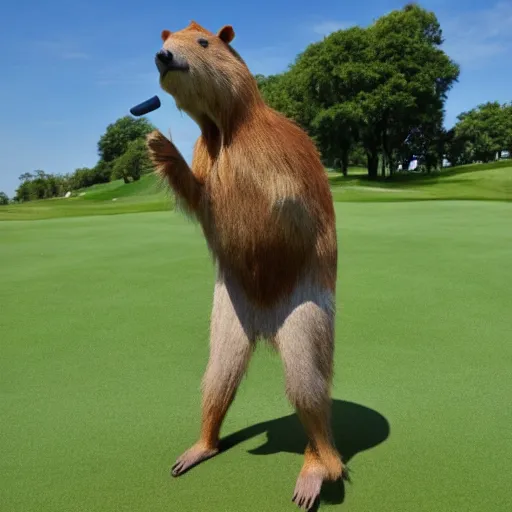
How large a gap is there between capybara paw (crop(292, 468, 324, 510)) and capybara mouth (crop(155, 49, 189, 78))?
1.33 m

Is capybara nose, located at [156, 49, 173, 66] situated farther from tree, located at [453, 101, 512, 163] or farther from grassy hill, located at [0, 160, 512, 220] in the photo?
tree, located at [453, 101, 512, 163]

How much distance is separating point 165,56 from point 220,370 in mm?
1046

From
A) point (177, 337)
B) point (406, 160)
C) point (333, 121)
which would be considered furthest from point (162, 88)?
point (406, 160)

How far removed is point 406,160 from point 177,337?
125 ft

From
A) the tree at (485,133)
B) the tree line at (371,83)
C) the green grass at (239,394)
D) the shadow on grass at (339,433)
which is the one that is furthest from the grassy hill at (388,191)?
the tree at (485,133)

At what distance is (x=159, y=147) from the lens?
1744 millimetres

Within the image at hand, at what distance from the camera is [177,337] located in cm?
341

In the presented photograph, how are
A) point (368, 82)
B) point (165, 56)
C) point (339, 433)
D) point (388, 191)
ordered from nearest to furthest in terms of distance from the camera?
point (165, 56) → point (339, 433) → point (388, 191) → point (368, 82)

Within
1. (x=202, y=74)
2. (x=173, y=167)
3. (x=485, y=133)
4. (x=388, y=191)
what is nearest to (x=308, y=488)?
(x=173, y=167)

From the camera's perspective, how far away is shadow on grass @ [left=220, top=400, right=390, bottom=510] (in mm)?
2181

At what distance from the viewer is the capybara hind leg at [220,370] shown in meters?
1.99

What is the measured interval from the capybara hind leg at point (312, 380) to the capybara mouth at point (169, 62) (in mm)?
826

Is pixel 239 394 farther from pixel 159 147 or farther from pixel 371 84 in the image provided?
pixel 371 84

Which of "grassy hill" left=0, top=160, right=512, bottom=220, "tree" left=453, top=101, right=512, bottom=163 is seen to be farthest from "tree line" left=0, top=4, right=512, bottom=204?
"tree" left=453, top=101, right=512, bottom=163
